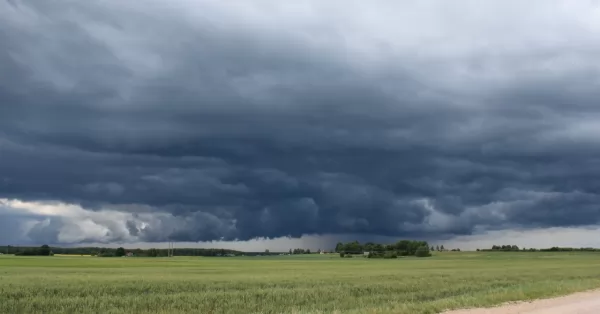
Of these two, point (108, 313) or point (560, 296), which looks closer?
point (108, 313)

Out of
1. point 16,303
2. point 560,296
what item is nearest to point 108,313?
point 16,303

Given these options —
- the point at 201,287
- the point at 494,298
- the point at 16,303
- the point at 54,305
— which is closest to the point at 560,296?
the point at 494,298

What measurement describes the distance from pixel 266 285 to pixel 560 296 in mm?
23125

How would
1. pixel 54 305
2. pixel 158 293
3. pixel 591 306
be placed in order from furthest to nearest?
1. pixel 158 293
2. pixel 54 305
3. pixel 591 306

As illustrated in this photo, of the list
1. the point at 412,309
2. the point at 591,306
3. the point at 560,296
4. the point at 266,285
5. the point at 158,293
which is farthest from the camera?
the point at 266,285

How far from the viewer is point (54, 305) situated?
106 ft

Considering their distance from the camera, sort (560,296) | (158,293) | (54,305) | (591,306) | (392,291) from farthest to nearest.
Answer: (392,291) < (158,293) < (560,296) < (54,305) < (591,306)

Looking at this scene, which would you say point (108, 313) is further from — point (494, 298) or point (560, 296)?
point (560, 296)

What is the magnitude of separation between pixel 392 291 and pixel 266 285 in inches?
439

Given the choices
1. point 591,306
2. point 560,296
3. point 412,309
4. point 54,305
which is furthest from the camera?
point 560,296

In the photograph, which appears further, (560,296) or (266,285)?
(266,285)

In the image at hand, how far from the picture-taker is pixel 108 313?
2900 centimetres

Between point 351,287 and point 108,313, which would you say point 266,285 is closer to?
point 351,287

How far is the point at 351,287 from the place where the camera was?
151 feet
